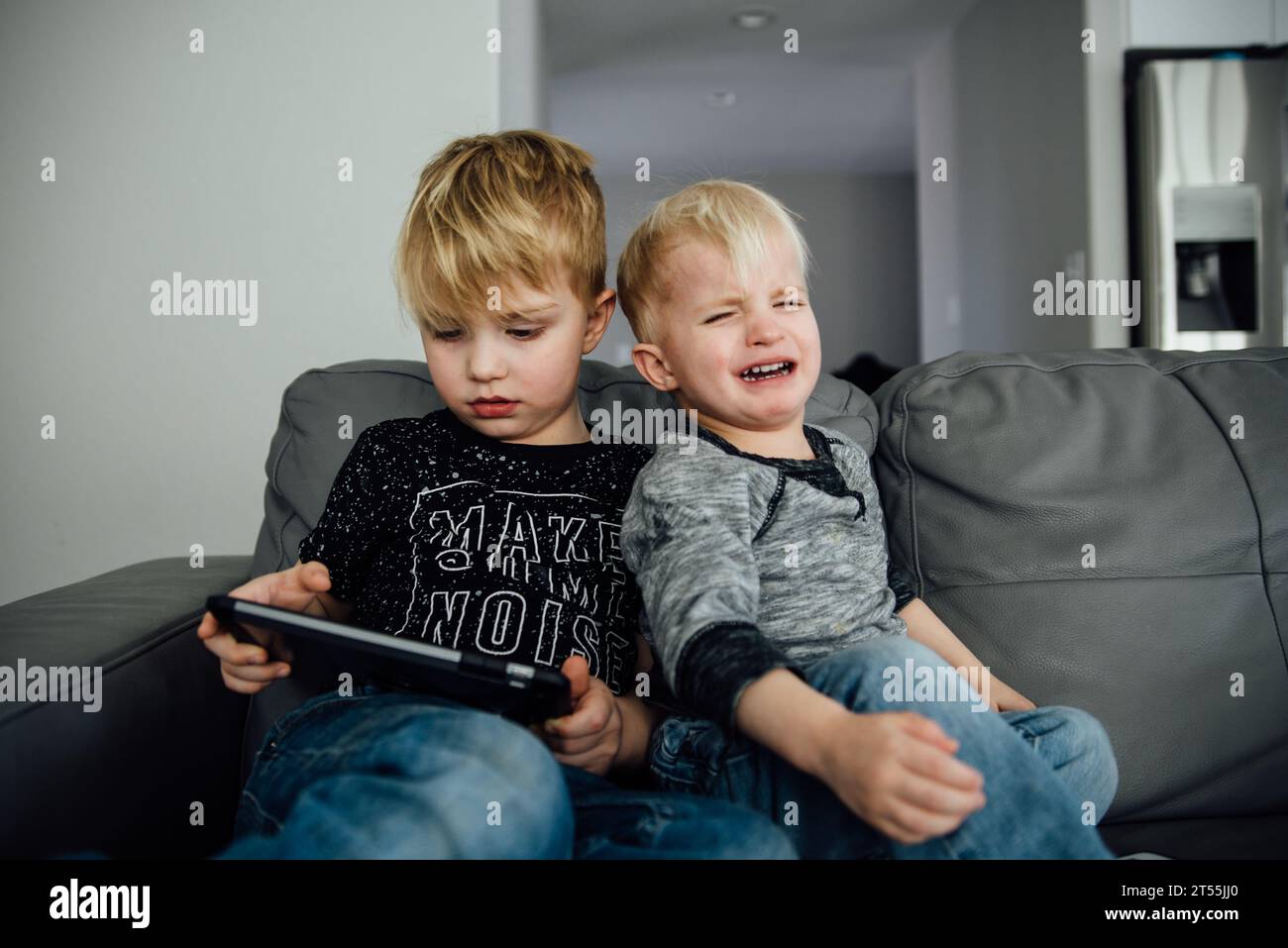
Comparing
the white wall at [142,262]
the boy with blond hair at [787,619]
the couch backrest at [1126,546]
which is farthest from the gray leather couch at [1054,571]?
the white wall at [142,262]

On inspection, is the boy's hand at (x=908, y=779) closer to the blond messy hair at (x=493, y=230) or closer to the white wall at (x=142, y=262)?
the blond messy hair at (x=493, y=230)

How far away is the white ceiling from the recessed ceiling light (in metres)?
0.04

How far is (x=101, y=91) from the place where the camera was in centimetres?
197

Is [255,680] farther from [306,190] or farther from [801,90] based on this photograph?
[801,90]

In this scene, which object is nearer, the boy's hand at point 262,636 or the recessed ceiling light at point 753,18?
the boy's hand at point 262,636

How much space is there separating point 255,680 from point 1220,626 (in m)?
1.02

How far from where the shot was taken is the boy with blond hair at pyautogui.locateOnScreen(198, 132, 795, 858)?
81 cm

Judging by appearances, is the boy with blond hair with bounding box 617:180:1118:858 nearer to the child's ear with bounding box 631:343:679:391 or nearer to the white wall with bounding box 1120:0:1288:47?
the child's ear with bounding box 631:343:679:391

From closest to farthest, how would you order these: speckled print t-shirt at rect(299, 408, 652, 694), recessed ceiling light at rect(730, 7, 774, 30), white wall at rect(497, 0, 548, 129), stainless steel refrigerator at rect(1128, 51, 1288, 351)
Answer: speckled print t-shirt at rect(299, 408, 652, 694)
white wall at rect(497, 0, 548, 129)
stainless steel refrigerator at rect(1128, 51, 1288, 351)
recessed ceiling light at rect(730, 7, 774, 30)

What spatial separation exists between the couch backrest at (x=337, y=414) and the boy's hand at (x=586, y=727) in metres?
0.45

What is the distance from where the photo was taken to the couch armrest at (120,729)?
774 millimetres

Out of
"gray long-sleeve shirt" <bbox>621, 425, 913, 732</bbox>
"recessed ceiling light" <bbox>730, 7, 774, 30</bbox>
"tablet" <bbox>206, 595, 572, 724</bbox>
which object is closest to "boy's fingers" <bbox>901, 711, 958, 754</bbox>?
"gray long-sleeve shirt" <bbox>621, 425, 913, 732</bbox>

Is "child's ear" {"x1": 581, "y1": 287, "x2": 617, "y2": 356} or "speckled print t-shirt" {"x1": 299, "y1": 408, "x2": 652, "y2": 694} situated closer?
"speckled print t-shirt" {"x1": 299, "y1": 408, "x2": 652, "y2": 694}
